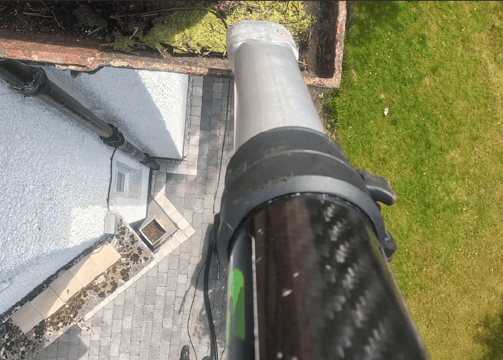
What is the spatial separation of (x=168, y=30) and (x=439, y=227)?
24.9 feet

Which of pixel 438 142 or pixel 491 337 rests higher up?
pixel 438 142

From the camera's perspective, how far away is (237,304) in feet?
3.36

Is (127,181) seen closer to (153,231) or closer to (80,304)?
(153,231)

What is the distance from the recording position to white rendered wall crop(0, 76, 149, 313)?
114 inches

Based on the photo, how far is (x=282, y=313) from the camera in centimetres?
82

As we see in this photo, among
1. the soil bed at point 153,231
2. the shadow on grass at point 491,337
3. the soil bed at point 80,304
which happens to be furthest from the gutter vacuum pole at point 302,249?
the shadow on grass at point 491,337

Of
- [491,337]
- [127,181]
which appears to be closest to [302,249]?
[127,181]

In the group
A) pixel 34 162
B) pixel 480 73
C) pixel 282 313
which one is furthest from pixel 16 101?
pixel 480 73

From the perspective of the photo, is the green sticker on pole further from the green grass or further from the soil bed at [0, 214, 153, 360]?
the green grass

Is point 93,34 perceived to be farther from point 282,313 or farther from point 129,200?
point 129,200

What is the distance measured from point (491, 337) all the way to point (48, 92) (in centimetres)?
960

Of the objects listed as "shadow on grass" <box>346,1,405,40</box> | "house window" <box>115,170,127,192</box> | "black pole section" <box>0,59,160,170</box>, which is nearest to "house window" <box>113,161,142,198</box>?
"house window" <box>115,170,127,192</box>

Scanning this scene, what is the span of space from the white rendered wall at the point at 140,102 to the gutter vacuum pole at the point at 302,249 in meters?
3.06

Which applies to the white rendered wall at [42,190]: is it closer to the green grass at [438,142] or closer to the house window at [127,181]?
the house window at [127,181]
